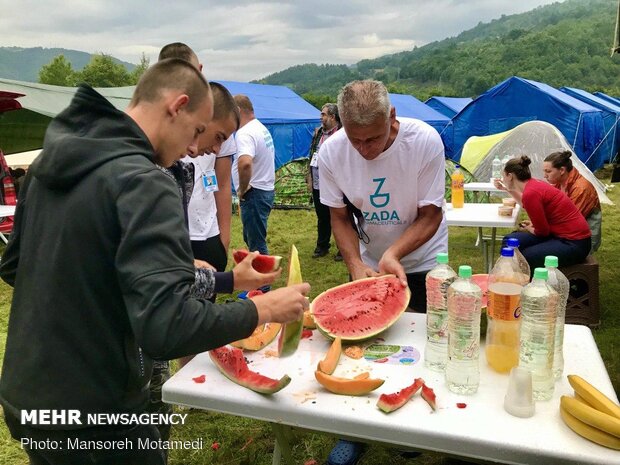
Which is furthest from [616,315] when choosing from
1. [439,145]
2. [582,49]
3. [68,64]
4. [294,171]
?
[68,64]

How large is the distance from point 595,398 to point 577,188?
15.4 feet

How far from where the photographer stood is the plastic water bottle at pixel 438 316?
1854mm

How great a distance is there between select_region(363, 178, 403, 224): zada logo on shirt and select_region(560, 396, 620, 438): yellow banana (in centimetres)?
153

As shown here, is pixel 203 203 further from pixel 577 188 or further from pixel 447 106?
pixel 447 106

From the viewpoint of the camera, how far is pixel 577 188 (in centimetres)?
553

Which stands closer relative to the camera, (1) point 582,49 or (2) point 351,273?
(2) point 351,273

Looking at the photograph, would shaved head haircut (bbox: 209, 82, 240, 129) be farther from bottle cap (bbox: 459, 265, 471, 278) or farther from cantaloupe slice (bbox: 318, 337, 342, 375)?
bottle cap (bbox: 459, 265, 471, 278)

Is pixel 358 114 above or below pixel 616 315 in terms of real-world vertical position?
above

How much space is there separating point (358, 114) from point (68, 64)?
6618 cm

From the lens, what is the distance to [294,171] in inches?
452

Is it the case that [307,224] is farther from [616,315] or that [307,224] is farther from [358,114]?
[358,114]

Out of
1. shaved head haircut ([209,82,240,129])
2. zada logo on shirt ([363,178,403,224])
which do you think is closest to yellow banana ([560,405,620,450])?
zada logo on shirt ([363,178,403,224])

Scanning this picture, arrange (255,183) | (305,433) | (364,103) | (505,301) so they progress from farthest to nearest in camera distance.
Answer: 1. (255,183)
2. (305,433)
3. (364,103)
4. (505,301)

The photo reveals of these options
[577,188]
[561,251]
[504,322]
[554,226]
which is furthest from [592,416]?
[577,188]
